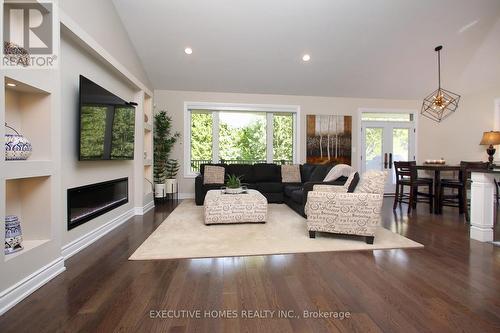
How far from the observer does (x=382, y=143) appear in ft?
20.9

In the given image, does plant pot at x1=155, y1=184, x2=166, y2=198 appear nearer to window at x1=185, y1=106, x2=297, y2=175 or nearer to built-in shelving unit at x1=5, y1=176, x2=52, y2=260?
window at x1=185, y1=106, x2=297, y2=175

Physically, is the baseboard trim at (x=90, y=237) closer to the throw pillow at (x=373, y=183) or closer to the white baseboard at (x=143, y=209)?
the white baseboard at (x=143, y=209)

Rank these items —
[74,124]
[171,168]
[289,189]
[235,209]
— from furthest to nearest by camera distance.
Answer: [171,168], [289,189], [235,209], [74,124]

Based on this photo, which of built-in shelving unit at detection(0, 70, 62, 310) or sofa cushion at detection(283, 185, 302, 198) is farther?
sofa cushion at detection(283, 185, 302, 198)

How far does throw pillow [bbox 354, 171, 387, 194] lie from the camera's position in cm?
273

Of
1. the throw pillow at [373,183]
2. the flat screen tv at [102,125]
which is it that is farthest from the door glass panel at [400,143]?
the flat screen tv at [102,125]

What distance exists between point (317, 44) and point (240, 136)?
104 inches

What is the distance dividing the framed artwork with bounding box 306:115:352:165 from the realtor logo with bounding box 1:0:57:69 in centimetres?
515

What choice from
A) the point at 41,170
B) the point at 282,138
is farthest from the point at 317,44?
the point at 41,170

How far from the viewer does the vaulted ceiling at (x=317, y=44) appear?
3.91 m

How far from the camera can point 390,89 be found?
5977mm

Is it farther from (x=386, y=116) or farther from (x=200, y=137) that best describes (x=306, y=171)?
(x=386, y=116)

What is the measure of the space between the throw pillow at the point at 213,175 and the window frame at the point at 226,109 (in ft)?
2.41

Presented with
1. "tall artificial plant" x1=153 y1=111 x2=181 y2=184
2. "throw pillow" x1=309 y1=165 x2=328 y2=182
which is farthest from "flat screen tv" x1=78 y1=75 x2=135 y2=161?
"throw pillow" x1=309 y1=165 x2=328 y2=182
